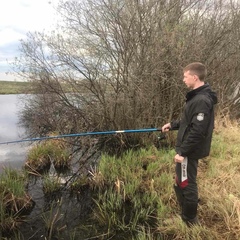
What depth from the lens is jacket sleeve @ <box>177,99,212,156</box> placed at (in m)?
3.13

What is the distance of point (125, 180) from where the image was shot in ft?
18.5

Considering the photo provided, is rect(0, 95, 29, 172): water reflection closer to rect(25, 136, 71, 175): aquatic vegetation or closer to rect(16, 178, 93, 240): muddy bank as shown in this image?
rect(25, 136, 71, 175): aquatic vegetation

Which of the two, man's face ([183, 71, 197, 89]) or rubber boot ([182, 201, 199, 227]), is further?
rubber boot ([182, 201, 199, 227])

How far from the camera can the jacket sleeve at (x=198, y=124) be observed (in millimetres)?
3127

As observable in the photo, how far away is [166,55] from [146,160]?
2574 mm

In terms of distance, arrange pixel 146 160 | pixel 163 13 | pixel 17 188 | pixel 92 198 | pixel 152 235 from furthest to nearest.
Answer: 1. pixel 163 13
2. pixel 146 160
3. pixel 92 198
4. pixel 17 188
5. pixel 152 235

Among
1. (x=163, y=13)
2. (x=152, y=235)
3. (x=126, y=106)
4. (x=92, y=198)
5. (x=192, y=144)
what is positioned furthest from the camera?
(x=126, y=106)

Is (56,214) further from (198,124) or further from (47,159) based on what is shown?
(47,159)

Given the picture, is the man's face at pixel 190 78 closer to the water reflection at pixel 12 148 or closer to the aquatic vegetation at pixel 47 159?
the aquatic vegetation at pixel 47 159

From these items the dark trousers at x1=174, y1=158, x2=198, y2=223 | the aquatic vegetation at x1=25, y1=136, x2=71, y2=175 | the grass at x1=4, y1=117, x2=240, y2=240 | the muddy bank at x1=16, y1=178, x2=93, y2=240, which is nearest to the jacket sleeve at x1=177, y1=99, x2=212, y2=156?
the dark trousers at x1=174, y1=158, x2=198, y2=223

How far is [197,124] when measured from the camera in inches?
123

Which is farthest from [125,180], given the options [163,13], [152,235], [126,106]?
[163,13]

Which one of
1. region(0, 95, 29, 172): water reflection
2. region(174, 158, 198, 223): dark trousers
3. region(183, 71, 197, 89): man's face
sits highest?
region(183, 71, 197, 89): man's face

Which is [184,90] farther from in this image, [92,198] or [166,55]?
[92,198]
